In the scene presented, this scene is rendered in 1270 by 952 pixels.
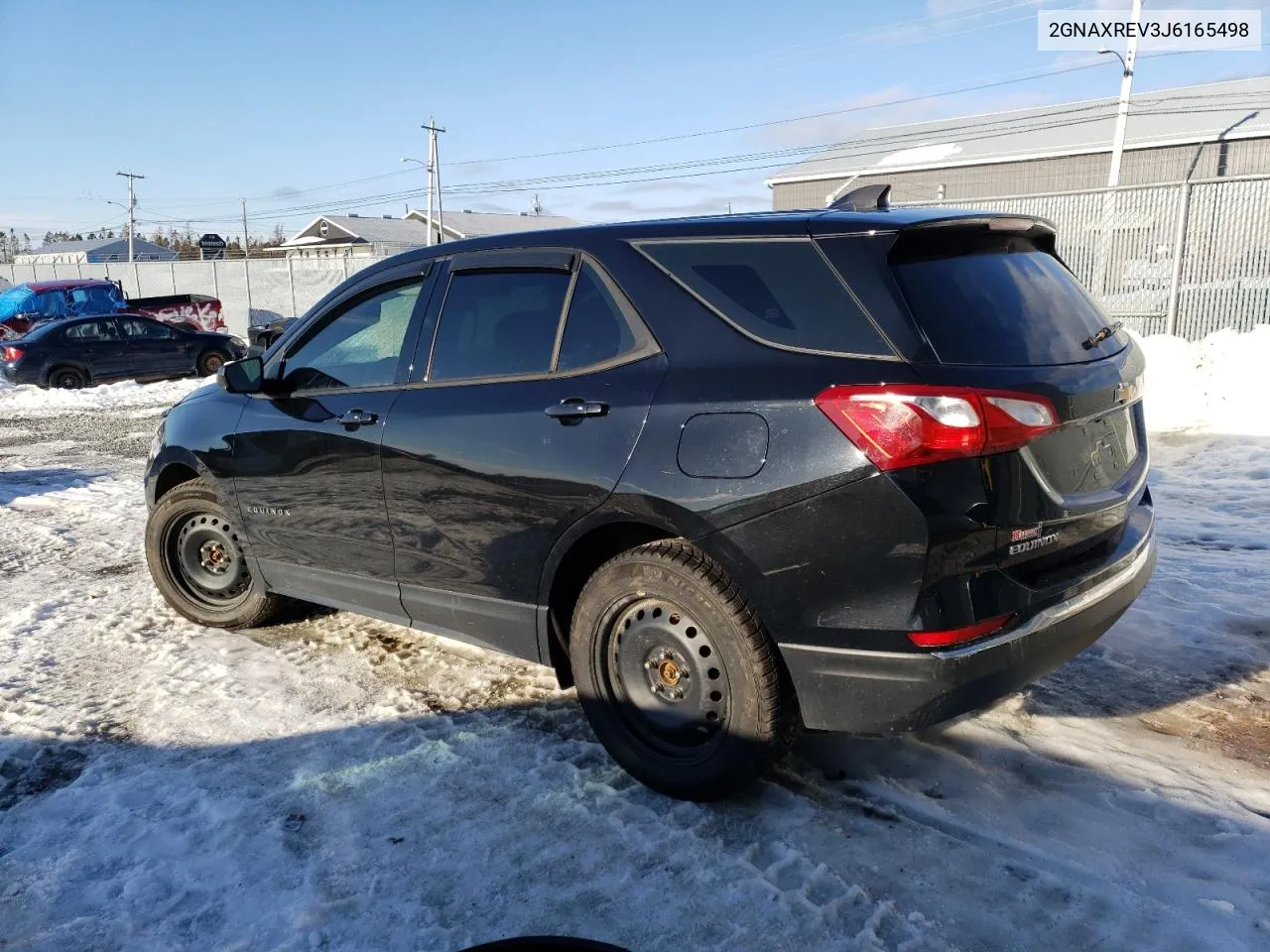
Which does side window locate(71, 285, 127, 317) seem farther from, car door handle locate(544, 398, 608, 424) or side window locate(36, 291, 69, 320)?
car door handle locate(544, 398, 608, 424)

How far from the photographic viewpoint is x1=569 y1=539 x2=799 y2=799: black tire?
285 centimetres

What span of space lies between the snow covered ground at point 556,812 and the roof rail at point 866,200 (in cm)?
204

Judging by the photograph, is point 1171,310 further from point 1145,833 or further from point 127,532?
point 127,532

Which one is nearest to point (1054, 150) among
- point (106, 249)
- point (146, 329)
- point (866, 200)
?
point (146, 329)

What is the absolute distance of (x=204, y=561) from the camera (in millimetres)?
4906

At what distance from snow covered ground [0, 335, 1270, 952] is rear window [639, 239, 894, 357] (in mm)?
1552

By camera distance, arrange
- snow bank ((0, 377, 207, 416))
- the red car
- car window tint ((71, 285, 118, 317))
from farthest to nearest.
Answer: car window tint ((71, 285, 118, 317))
the red car
snow bank ((0, 377, 207, 416))

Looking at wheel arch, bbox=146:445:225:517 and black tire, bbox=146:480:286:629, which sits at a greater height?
wheel arch, bbox=146:445:225:517

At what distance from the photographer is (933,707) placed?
2.62 m

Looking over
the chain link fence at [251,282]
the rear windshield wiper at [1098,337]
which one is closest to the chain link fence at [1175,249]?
the rear windshield wiper at [1098,337]

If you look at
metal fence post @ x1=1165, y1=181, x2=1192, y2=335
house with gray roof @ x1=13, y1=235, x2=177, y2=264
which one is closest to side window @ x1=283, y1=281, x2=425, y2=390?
metal fence post @ x1=1165, y1=181, x2=1192, y2=335

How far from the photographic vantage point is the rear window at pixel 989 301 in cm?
267

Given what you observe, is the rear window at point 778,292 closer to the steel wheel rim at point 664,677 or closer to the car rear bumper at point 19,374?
the steel wheel rim at point 664,677

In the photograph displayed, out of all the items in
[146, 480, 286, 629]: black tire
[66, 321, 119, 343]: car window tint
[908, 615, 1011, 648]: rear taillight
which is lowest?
[146, 480, 286, 629]: black tire
